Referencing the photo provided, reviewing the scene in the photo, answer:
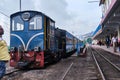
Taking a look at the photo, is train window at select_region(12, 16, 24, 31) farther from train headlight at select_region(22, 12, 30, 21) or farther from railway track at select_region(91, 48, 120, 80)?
railway track at select_region(91, 48, 120, 80)

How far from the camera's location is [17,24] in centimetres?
1653

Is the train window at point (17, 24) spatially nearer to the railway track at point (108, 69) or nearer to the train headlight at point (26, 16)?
the train headlight at point (26, 16)

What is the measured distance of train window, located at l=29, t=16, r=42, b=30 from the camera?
52.2 ft

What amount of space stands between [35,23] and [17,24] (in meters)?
1.18

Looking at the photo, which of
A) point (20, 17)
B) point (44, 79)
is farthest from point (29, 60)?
point (44, 79)

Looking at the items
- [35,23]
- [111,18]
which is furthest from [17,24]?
[111,18]

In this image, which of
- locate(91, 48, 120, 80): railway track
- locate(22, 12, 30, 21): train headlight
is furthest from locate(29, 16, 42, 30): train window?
locate(91, 48, 120, 80): railway track

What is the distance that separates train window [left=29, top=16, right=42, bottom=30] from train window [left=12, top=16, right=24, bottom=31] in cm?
60

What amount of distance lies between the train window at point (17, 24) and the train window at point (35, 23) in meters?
0.60

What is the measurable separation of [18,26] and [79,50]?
14.4 m

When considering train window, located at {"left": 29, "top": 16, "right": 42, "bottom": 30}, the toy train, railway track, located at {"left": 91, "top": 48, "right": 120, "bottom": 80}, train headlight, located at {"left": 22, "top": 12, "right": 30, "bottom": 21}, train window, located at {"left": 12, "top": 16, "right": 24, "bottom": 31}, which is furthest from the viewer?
train window, located at {"left": 12, "top": 16, "right": 24, "bottom": 31}

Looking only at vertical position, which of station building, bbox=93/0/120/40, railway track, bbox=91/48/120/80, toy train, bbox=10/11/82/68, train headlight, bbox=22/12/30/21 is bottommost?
railway track, bbox=91/48/120/80

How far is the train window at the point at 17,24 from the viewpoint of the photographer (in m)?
16.4

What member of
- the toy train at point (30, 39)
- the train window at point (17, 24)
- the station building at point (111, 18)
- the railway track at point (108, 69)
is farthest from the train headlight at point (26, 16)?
the station building at point (111, 18)
